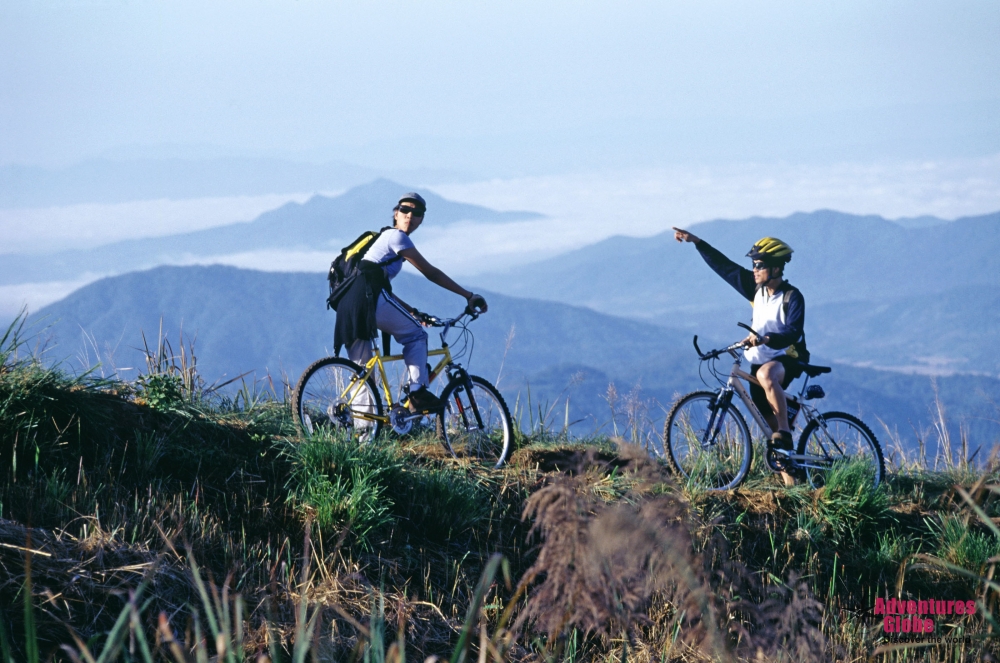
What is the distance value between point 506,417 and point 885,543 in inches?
114

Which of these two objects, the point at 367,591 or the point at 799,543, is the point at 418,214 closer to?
the point at 367,591

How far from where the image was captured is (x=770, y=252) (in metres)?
8.20

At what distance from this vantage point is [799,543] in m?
7.53

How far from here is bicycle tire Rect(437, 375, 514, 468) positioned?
8.07 meters

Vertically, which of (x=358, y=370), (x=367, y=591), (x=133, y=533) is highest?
(x=358, y=370)

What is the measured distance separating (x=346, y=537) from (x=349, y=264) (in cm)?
256

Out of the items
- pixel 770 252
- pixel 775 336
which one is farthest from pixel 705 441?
pixel 770 252

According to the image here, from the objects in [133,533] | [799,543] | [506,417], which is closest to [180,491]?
[133,533]

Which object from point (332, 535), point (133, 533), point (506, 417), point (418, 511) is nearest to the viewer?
point (133, 533)

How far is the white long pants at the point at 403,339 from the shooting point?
26.6ft

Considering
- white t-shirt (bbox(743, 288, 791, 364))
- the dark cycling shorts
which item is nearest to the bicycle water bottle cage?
the dark cycling shorts

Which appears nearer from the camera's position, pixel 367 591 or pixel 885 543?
pixel 367 591

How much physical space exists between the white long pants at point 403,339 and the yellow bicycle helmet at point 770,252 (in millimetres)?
2709

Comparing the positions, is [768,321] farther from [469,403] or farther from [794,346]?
[469,403]
